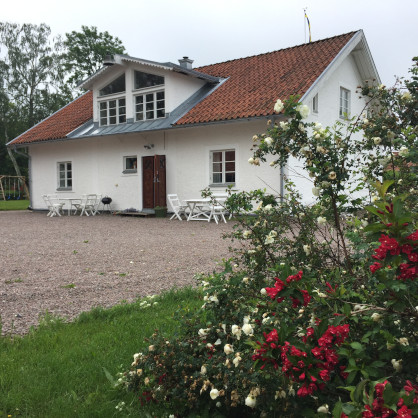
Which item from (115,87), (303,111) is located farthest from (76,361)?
(115,87)

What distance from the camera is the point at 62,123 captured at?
69.1 feet

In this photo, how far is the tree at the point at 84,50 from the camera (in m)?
38.6

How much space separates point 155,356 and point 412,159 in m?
1.69

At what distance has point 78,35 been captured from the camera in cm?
3853

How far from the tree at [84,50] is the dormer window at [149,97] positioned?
22.8 metres

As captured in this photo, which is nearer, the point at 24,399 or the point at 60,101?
the point at 24,399

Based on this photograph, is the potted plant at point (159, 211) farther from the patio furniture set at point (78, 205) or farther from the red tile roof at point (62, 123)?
the red tile roof at point (62, 123)

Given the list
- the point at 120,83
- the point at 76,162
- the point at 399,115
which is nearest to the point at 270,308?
the point at 399,115

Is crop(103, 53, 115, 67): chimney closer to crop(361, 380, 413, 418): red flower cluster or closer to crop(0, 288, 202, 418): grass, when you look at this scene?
crop(0, 288, 202, 418): grass

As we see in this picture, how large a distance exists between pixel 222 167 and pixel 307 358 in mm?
14093

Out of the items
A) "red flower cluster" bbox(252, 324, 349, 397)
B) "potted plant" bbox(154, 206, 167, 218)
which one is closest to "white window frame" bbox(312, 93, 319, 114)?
"potted plant" bbox(154, 206, 167, 218)

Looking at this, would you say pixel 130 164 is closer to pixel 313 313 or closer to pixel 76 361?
pixel 76 361

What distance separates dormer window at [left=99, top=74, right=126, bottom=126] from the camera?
18.4 meters

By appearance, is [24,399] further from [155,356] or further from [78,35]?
[78,35]
